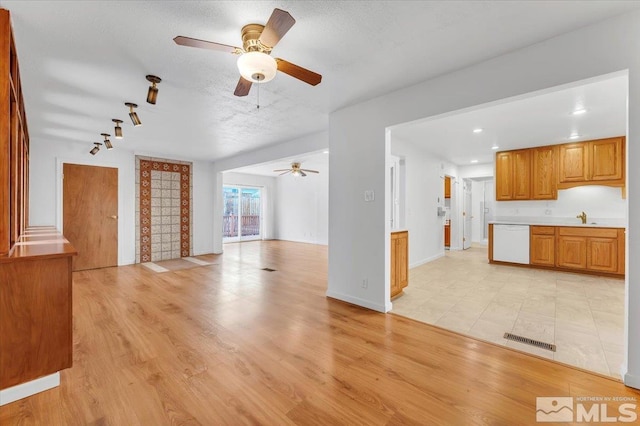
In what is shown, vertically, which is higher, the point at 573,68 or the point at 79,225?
the point at 573,68

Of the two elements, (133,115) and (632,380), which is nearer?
(632,380)

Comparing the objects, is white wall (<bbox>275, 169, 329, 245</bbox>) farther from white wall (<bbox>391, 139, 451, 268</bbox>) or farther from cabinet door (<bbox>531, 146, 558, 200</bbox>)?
cabinet door (<bbox>531, 146, 558, 200</bbox>)

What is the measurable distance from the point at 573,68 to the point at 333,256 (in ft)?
9.46

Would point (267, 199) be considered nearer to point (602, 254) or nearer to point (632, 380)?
point (602, 254)

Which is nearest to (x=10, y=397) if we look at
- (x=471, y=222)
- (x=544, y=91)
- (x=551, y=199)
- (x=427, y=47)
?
(x=427, y=47)

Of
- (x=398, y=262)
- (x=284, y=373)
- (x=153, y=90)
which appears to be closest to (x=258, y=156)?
(x=153, y=90)

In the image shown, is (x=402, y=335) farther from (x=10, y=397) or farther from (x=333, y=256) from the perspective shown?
(x=10, y=397)

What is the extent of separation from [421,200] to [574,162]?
294 centimetres

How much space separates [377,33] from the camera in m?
2.03

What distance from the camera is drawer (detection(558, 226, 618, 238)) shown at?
4754 millimetres

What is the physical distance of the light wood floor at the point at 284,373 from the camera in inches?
63.7

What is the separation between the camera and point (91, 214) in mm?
5621

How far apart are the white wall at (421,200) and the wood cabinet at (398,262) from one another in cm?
164

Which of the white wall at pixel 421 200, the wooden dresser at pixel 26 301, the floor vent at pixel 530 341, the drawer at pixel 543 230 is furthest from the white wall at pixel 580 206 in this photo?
the wooden dresser at pixel 26 301
